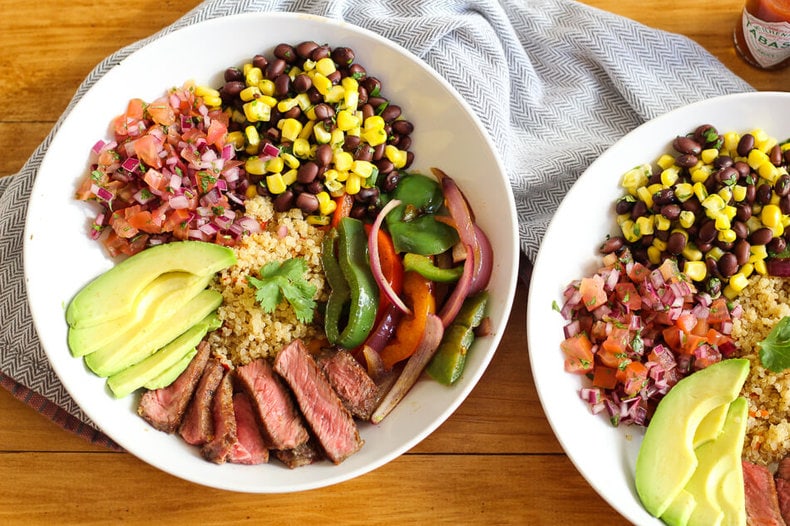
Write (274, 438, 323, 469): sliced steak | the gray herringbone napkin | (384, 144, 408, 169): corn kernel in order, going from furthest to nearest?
the gray herringbone napkin < (384, 144, 408, 169): corn kernel < (274, 438, 323, 469): sliced steak

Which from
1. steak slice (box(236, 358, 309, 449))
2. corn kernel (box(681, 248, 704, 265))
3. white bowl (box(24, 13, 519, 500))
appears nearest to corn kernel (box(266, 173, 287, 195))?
white bowl (box(24, 13, 519, 500))

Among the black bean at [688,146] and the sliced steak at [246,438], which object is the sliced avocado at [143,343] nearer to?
the sliced steak at [246,438]

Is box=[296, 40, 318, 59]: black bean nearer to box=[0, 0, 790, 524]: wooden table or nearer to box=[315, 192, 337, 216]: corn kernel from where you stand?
box=[315, 192, 337, 216]: corn kernel

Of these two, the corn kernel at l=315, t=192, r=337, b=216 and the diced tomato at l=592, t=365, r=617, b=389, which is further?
the corn kernel at l=315, t=192, r=337, b=216

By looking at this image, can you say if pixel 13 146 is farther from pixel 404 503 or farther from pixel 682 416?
pixel 682 416

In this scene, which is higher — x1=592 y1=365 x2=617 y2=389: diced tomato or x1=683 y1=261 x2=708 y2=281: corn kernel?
x1=683 y1=261 x2=708 y2=281: corn kernel

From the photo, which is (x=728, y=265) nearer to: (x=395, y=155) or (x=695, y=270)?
(x=695, y=270)
